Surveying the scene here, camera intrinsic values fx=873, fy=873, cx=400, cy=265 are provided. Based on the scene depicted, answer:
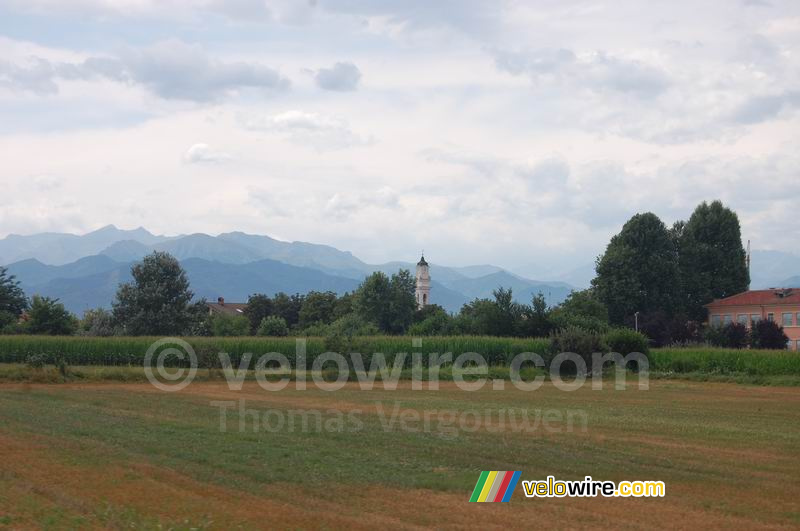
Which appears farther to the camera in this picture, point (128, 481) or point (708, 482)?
point (708, 482)

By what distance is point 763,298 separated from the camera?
103312 millimetres

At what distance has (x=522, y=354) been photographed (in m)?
58.0

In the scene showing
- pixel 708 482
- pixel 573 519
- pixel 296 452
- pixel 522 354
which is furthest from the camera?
pixel 522 354

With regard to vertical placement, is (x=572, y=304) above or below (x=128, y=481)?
above

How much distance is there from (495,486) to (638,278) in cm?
8863

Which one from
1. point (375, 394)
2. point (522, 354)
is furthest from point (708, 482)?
point (522, 354)

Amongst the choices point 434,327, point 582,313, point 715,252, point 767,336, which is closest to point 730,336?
point 767,336

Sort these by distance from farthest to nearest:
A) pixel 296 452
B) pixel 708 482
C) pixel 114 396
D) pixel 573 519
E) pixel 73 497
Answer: pixel 114 396 → pixel 296 452 → pixel 708 482 → pixel 73 497 → pixel 573 519

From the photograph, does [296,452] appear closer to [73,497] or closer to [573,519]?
[73,497]

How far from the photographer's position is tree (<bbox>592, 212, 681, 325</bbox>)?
330ft

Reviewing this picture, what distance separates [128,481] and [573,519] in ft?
26.4

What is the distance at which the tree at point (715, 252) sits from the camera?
360 feet

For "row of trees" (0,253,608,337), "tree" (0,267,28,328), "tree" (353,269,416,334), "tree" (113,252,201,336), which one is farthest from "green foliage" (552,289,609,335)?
"tree" (0,267,28,328)

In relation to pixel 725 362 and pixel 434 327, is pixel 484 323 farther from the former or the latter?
pixel 725 362
